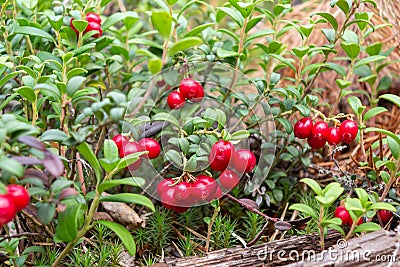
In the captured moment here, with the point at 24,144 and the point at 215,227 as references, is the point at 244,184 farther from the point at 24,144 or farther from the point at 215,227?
the point at 24,144

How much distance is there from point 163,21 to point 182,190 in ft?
1.95

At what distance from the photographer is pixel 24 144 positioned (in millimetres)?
1388

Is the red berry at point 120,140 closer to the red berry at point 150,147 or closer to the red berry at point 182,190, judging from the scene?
the red berry at point 150,147

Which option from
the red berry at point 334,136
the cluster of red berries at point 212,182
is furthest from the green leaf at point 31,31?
the red berry at point 334,136

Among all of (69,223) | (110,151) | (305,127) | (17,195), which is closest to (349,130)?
(305,127)

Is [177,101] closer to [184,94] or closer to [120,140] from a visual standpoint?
[184,94]

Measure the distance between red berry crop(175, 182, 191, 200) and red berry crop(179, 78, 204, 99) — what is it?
0.42 meters

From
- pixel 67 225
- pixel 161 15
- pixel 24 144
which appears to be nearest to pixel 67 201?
pixel 67 225

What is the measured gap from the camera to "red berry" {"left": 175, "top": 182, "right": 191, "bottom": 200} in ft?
5.65

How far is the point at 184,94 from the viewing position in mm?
1986

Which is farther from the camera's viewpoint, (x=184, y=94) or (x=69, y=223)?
(x=184, y=94)

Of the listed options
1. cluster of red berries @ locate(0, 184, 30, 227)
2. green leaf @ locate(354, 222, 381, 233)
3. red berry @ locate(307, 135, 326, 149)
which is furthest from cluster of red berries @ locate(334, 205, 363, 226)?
cluster of red berries @ locate(0, 184, 30, 227)

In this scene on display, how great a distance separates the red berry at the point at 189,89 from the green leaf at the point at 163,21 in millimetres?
402

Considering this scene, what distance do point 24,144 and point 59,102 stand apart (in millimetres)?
474
